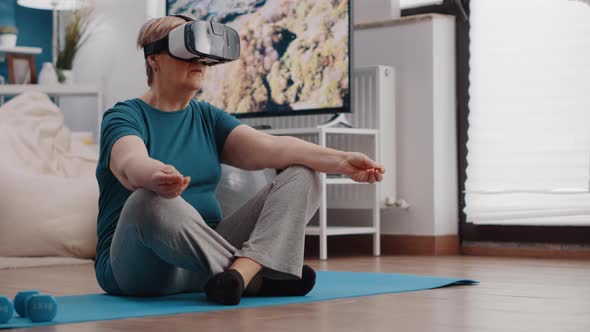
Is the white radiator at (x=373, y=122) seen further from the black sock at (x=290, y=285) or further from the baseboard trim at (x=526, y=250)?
the black sock at (x=290, y=285)

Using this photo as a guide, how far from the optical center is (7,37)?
17.9 feet

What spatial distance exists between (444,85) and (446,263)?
3.27 feet

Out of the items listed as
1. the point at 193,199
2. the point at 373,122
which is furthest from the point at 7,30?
the point at 193,199

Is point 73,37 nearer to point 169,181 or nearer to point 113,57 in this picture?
point 113,57

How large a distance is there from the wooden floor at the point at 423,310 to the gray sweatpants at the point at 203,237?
13 cm

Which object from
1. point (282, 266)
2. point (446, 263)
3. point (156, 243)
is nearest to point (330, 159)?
point (282, 266)

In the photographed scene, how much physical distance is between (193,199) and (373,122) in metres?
2.28

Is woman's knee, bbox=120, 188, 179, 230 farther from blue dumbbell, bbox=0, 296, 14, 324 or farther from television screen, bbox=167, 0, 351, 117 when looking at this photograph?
television screen, bbox=167, 0, 351, 117

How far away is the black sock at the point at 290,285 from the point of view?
2277mm

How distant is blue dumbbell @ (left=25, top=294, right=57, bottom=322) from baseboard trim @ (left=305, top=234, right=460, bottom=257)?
269 centimetres

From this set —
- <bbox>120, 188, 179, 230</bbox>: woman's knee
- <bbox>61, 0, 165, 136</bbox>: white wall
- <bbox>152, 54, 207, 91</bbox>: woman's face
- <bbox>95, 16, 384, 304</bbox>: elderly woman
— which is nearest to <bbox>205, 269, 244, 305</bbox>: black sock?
<bbox>95, 16, 384, 304</bbox>: elderly woman

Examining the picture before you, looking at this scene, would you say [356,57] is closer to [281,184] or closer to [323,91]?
[323,91]

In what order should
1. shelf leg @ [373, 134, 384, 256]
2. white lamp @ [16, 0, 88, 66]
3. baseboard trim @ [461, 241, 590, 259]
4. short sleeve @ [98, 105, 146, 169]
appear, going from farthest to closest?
1. white lamp @ [16, 0, 88, 66]
2. shelf leg @ [373, 134, 384, 256]
3. baseboard trim @ [461, 241, 590, 259]
4. short sleeve @ [98, 105, 146, 169]

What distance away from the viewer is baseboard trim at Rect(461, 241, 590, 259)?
3975 millimetres
